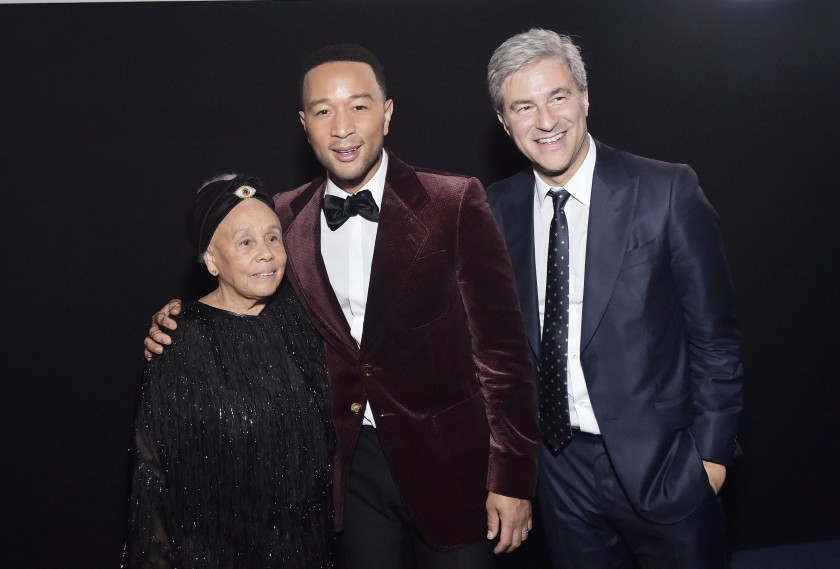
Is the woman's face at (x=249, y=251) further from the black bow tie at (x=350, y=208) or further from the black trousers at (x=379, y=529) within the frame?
the black trousers at (x=379, y=529)

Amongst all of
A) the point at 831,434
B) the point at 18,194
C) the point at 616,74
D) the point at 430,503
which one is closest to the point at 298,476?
the point at 430,503

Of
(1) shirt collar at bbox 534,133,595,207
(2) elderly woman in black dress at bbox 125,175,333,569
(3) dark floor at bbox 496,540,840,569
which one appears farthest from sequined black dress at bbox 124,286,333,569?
(3) dark floor at bbox 496,540,840,569

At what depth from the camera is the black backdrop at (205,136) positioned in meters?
2.90

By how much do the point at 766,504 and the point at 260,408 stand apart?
9.01 feet

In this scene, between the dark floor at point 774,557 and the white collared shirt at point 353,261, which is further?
the dark floor at point 774,557

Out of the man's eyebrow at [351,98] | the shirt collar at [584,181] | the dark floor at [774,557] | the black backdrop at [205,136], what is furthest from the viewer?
the dark floor at [774,557]

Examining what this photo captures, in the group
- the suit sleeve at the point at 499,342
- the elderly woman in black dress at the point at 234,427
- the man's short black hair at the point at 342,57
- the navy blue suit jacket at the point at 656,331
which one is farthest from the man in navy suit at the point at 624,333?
the elderly woman in black dress at the point at 234,427

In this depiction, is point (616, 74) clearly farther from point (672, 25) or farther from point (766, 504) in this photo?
point (766, 504)

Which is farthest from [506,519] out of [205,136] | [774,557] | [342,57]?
[774,557]

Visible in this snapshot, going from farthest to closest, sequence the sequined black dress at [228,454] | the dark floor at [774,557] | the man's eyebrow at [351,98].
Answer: the dark floor at [774,557]
the man's eyebrow at [351,98]
the sequined black dress at [228,454]

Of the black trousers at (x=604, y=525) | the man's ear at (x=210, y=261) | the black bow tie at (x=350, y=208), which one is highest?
the black bow tie at (x=350, y=208)

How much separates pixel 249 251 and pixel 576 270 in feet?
2.88

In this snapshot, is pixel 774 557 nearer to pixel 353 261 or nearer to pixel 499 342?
pixel 499 342

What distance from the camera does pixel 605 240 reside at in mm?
2012
